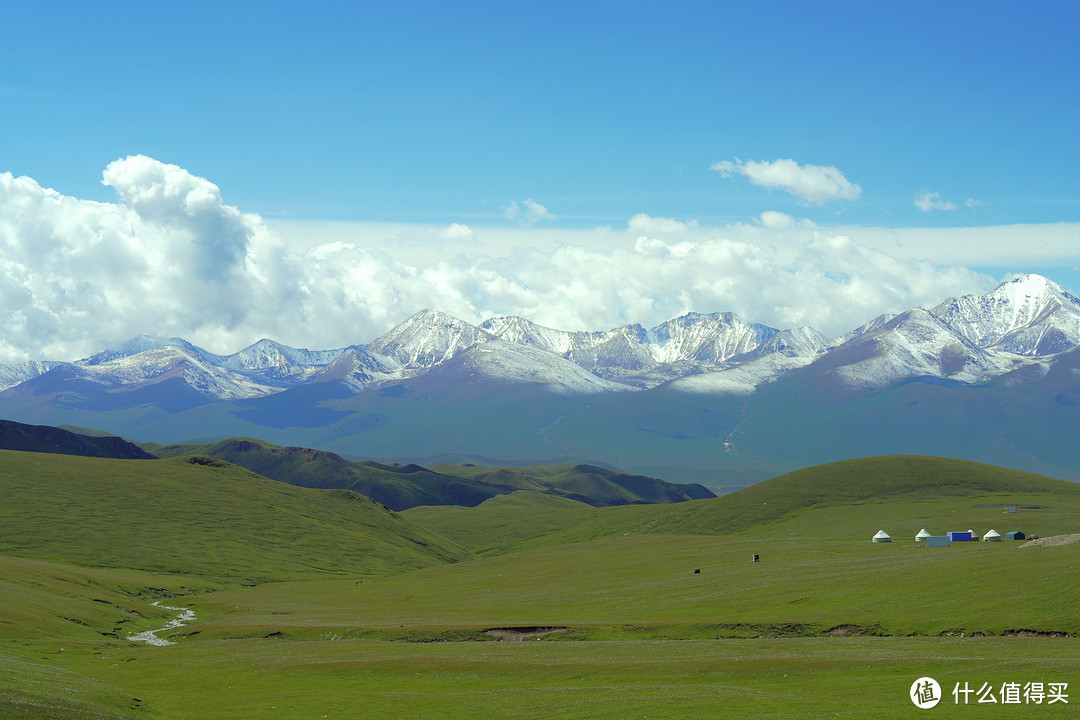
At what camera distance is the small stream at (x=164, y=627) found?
102 m

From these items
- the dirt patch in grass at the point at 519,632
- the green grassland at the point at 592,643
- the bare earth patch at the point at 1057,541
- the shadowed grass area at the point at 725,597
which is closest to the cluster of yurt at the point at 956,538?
the shadowed grass area at the point at 725,597

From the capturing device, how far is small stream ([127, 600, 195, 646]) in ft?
333

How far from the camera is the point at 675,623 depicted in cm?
8775

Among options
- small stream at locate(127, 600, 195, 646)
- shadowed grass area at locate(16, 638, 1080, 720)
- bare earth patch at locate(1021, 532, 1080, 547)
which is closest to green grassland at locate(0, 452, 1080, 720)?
shadowed grass area at locate(16, 638, 1080, 720)

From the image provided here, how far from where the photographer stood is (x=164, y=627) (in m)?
116

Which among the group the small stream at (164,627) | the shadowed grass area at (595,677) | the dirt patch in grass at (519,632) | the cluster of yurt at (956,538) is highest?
the cluster of yurt at (956,538)

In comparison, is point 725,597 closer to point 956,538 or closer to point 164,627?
point 956,538

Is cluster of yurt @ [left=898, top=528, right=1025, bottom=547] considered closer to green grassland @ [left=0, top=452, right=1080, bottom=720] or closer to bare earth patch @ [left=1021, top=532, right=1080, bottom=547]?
green grassland @ [left=0, top=452, right=1080, bottom=720]

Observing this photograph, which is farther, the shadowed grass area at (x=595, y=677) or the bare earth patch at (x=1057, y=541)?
the bare earth patch at (x=1057, y=541)

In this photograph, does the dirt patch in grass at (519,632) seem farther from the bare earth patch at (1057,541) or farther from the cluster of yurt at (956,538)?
the cluster of yurt at (956,538)

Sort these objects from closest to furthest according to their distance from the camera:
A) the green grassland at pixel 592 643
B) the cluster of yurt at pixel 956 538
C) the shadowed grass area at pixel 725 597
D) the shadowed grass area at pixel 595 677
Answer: the shadowed grass area at pixel 595 677 < the green grassland at pixel 592 643 < the shadowed grass area at pixel 725 597 < the cluster of yurt at pixel 956 538

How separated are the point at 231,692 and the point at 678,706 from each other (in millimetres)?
34014

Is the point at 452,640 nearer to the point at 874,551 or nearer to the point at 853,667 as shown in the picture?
the point at 853,667

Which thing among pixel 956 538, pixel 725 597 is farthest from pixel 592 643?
pixel 956 538
